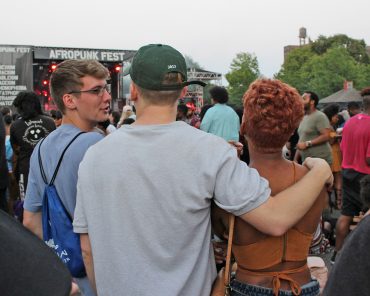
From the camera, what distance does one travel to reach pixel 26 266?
1.09 meters

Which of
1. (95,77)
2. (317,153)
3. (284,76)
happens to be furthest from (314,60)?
(95,77)

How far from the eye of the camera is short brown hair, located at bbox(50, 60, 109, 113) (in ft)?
8.73

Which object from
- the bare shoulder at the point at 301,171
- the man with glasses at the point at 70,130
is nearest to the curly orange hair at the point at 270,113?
the bare shoulder at the point at 301,171

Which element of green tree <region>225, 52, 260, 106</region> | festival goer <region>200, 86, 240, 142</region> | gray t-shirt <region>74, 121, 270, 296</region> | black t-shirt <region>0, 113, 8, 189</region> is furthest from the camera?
green tree <region>225, 52, 260, 106</region>

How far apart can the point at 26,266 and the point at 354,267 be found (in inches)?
27.6

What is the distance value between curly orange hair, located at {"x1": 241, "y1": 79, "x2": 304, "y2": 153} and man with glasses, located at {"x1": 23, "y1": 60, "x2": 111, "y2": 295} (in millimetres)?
845

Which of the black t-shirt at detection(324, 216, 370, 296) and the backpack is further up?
the black t-shirt at detection(324, 216, 370, 296)

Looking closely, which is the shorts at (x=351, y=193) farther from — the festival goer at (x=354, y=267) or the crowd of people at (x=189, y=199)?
the festival goer at (x=354, y=267)

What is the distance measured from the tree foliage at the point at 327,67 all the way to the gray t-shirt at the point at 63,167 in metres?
57.0

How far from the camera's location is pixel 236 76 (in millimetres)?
62750

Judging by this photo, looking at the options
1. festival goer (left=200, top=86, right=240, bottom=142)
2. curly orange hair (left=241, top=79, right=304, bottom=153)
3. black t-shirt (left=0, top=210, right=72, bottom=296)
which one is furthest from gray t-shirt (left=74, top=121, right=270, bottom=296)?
festival goer (left=200, top=86, right=240, bottom=142)

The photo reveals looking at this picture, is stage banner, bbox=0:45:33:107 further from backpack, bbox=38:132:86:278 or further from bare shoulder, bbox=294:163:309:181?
bare shoulder, bbox=294:163:309:181

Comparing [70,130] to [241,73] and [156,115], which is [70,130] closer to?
[156,115]

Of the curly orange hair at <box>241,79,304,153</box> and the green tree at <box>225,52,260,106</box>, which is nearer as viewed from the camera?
the curly orange hair at <box>241,79,304,153</box>
